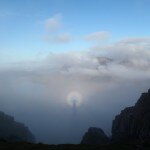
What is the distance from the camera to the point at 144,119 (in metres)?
139

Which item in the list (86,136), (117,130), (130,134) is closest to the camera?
(130,134)

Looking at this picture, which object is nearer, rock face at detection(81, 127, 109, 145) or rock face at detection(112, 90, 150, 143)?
rock face at detection(112, 90, 150, 143)

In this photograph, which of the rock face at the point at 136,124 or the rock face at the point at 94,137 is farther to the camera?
the rock face at the point at 94,137

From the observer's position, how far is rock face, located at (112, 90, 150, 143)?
5369 inches

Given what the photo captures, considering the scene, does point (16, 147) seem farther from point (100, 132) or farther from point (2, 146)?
point (100, 132)

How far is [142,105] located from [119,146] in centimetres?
8200

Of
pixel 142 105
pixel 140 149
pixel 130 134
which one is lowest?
pixel 140 149

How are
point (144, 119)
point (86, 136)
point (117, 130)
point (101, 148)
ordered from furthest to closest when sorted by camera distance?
point (86, 136) → point (117, 130) → point (144, 119) → point (101, 148)

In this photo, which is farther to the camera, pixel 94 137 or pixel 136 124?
pixel 94 137

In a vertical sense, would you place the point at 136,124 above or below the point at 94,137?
above

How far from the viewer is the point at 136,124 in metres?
144

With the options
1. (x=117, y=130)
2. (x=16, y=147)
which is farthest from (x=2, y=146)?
(x=117, y=130)

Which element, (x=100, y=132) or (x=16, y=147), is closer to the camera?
(x=16, y=147)

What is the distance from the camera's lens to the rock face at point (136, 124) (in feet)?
447
